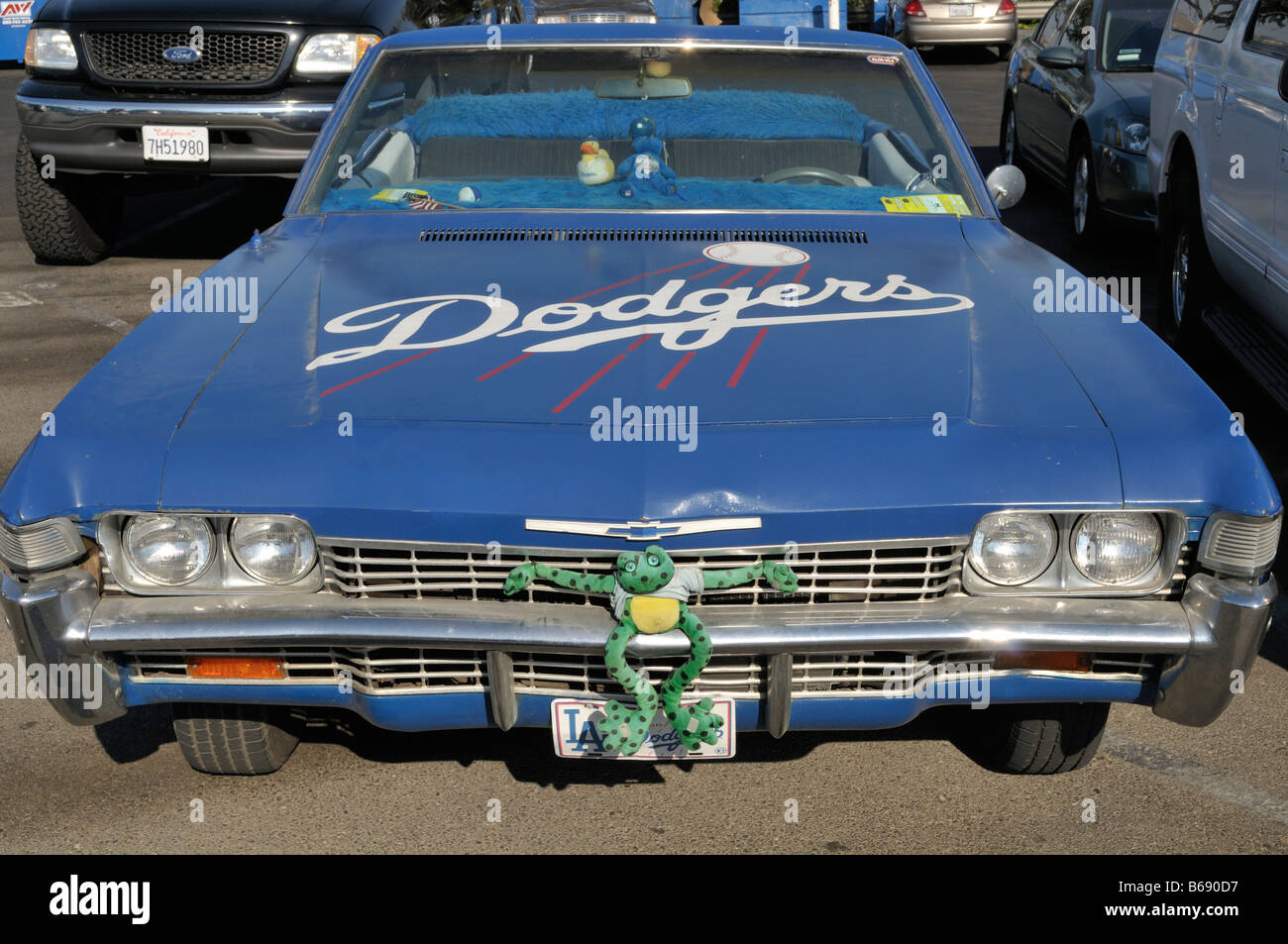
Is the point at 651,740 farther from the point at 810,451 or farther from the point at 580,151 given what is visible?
the point at 580,151

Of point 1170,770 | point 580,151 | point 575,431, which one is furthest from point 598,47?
point 1170,770

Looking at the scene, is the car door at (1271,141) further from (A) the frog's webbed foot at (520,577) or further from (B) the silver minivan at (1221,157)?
(A) the frog's webbed foot at (520,577)

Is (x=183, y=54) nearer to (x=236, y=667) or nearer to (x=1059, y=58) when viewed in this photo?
(x=1059, y=58)

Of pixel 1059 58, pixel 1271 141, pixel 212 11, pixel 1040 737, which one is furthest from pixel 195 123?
pixel 1040 737

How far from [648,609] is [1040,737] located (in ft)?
3.77

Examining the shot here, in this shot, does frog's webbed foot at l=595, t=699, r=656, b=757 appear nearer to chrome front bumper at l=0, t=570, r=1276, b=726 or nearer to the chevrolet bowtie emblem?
chrome front bumper at l=0, t=570, r=1276, b=726

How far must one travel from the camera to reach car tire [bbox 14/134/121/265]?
7641mm

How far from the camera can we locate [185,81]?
718cm

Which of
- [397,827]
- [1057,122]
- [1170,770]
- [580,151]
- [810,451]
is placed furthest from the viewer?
[1057,122]

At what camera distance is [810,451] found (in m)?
2.41

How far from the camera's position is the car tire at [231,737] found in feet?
9.51

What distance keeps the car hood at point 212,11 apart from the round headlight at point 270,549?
5.47m

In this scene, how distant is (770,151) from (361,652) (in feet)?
7.26

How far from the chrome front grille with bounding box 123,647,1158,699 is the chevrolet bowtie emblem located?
27 centimetres
